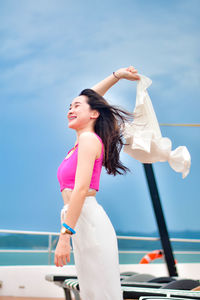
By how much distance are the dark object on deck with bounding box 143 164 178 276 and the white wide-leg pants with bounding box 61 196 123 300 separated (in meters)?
4.35

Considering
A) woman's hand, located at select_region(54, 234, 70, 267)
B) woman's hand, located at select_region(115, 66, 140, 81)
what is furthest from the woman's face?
woman's hand, located at select_region(54, 234, 70, 267)

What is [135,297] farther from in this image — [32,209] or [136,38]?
[32,209]

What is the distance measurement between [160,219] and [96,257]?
4642mm

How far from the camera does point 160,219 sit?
6113 mm

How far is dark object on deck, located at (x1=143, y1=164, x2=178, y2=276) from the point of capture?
6.02 metres

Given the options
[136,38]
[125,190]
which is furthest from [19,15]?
[125,190]

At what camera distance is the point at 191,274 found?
664 centimetres

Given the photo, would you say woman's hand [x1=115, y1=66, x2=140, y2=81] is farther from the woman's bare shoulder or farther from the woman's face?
the woman's bare shoulder

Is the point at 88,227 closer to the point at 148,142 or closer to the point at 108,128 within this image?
the point at 108,128

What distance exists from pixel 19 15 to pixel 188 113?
18.4 feet

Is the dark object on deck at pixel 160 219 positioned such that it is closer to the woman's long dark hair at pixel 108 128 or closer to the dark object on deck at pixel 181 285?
the dark object on deck at pixel 181 285

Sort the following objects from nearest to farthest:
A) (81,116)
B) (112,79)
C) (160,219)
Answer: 1. (81,116)
2. (112,79)
3. (160,219)

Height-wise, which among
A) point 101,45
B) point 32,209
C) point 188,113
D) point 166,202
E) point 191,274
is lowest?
point 191,274

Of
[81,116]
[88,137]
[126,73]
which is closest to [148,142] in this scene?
[126,73]
